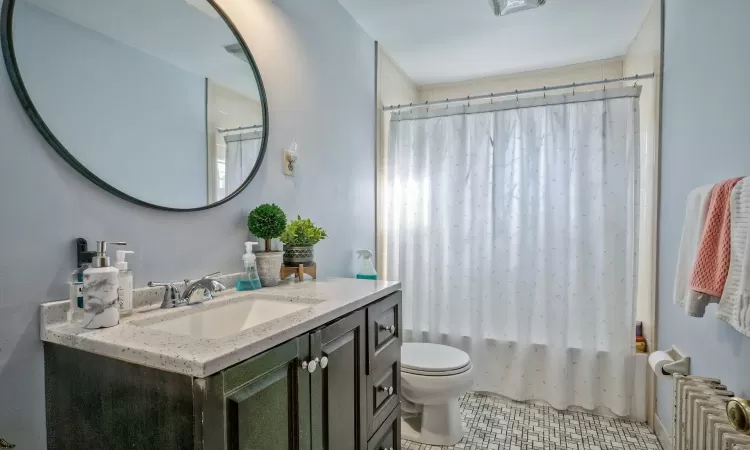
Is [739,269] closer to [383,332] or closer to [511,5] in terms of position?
[383,332]

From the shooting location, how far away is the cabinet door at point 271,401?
704 mm

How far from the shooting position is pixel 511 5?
2029mm

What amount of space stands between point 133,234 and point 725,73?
6.54 feet

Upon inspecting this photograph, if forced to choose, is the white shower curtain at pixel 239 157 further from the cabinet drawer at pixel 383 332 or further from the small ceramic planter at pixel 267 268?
the cabinet drawer at pixel 383 332

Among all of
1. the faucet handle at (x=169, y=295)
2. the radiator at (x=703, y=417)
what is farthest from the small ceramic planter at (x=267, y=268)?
the radiator at (x=703, y=417)

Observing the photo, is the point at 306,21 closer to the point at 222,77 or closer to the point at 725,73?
the point at 222,77

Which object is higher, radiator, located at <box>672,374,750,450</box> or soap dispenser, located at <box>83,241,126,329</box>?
soap dispenser, located at <box>83,241,126,329</box>

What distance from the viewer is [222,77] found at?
1343mm

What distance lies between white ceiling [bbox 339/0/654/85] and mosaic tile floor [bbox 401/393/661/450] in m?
2.41

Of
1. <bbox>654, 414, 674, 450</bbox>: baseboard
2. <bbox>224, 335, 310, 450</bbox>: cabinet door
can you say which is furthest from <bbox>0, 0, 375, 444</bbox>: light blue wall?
<bbox>654, 414, 674, 450</bbox>: baseboard

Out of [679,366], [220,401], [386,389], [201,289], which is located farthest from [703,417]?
[201,289]

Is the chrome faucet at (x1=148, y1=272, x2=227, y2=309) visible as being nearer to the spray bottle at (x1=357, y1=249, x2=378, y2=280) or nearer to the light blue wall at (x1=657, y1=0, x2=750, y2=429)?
the spray bottle at (x1=357, y1=249, x2=378, y2=280)

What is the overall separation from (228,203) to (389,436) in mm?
1113

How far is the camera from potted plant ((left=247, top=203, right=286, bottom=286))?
54.1 inches
